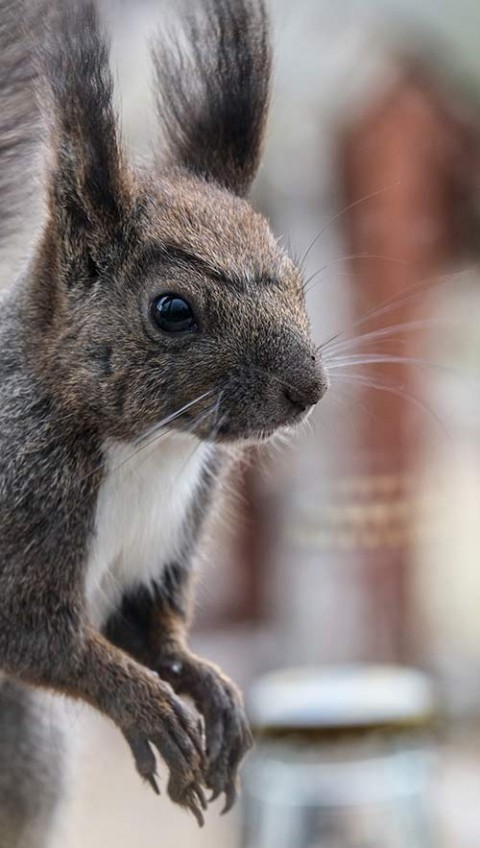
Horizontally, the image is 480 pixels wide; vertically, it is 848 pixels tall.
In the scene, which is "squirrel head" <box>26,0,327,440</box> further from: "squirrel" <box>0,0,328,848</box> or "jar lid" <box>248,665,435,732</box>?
"jar lid" <box>248,665,435,732</box>

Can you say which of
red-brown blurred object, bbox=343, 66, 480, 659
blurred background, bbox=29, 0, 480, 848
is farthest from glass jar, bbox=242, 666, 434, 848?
A: red-brown blurred object, bbox=343, 66, 480, 659

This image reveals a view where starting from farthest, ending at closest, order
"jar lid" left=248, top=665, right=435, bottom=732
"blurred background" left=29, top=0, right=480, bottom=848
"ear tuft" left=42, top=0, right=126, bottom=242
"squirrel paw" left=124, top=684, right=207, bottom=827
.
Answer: "blurred background" left=29, top=0, right=480, bottom=848 → "jar lid" left=248, top=665, right=435, bottom=732 → "squirrel paw" left=124, top=684, right=207, bottom=827 → "ear tuft" left=42, top=0, right=126, bottom=242

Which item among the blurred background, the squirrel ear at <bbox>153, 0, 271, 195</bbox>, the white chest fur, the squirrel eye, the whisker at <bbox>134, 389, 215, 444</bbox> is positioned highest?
the blurred background

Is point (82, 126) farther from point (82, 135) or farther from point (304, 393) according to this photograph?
point (304, 393)

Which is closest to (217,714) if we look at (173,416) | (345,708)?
(173,416)

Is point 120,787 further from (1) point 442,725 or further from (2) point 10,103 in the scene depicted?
(2) point 10,103

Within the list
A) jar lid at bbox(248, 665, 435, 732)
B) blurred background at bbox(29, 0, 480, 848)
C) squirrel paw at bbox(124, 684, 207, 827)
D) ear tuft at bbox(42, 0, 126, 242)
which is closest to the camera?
ear tuft at bbox(42, 0, 126, 242)

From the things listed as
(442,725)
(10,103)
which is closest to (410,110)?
(442,725)

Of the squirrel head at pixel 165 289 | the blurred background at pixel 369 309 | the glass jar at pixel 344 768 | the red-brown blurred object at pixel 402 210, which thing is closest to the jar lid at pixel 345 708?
the glass jar at pixel 344 768
